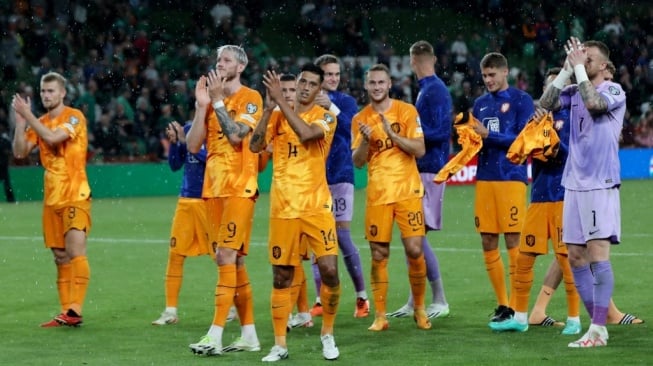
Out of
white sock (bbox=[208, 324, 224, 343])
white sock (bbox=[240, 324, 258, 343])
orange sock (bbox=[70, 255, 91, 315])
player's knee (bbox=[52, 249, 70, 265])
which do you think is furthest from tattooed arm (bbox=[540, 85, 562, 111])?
player's knee (bbox=[52, 249, 70, 265])

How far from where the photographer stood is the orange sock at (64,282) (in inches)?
424

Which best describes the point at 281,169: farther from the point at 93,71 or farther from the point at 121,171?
the point at 93,71

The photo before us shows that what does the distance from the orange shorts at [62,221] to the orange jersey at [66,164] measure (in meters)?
0.05

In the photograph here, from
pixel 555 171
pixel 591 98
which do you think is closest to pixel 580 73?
pixel 591 98

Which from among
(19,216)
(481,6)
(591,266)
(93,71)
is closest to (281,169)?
(591,266)

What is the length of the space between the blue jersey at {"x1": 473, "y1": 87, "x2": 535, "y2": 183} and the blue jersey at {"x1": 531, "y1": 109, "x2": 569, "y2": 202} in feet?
1.39

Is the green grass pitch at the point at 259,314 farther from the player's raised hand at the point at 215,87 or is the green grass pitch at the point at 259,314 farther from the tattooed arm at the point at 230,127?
the player's raised hand at the point at 215,87

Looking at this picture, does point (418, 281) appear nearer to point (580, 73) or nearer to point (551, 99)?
point (551, 99)

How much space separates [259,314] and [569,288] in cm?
268

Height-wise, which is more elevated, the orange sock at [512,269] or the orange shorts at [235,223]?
the orange shorts at [235,223]

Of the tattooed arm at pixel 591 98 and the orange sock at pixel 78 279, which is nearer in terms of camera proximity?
the tattooed arm at pixel 591 98

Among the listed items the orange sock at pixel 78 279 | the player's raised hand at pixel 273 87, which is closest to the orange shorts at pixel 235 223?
the player's raised hand at pixel 273 87

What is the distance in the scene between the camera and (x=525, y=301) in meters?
10.1

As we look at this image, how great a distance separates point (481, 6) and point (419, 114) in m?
25.8
